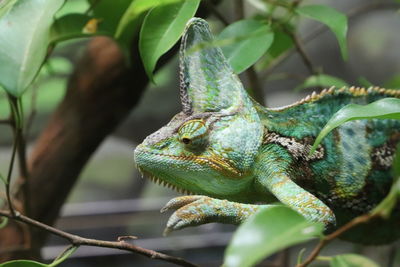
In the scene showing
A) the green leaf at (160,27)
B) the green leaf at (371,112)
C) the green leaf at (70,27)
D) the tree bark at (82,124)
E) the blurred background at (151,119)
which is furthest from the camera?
the blurred background at (151,119)

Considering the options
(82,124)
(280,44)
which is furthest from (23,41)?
(82,124)

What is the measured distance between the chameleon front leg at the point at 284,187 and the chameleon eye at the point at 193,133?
114 millimetres

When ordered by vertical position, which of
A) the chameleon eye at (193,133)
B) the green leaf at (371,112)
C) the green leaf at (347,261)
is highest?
the green leaf at (371,112)

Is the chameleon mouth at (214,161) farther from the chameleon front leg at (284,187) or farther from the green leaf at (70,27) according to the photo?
the green leaf at (70,27)

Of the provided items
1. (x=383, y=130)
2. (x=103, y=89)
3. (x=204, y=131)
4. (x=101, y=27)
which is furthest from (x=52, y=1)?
(x=103, y=89)

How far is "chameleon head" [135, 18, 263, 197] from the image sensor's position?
102 centimetres

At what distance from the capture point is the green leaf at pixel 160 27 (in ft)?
3.19

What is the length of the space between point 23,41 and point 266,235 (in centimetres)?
Result: 50

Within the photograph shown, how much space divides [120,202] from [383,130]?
2785 millimetres

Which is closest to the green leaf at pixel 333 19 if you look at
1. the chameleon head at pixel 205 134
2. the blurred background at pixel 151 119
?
the chameleon head at pixel 205 134

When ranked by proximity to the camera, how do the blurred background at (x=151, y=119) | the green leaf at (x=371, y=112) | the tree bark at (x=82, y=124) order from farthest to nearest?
the blurred background at (x=151, y=119) < the tree bark at (x=82, y=124) < the green leaf at (x=371, y=112)

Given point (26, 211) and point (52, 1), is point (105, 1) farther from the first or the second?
point (26, 211)

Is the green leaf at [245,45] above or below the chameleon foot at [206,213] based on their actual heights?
above

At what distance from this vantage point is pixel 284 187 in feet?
3.21
